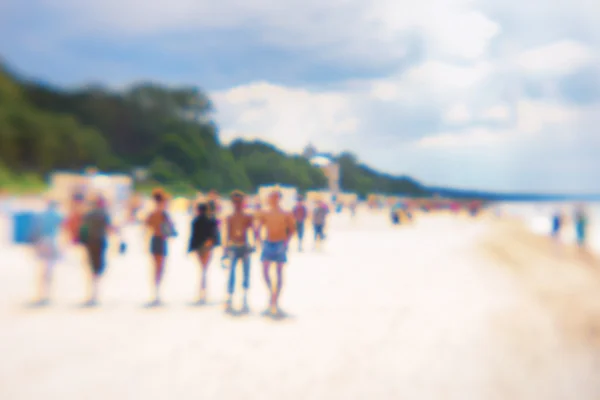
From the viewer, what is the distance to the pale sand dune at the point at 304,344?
4082 mm

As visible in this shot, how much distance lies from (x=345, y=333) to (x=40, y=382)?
2936 millimetres

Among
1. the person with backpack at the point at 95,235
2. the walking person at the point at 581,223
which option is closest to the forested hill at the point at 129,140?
the person with backpack at the point at 95,235

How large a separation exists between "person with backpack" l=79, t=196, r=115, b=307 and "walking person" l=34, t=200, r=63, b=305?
0.47 metres

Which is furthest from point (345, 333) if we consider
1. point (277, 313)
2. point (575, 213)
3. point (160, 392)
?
point (575, 213)

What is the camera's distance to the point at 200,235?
6246mm

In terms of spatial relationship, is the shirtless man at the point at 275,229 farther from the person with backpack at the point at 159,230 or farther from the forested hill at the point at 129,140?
the forested hill at the point at 129,140

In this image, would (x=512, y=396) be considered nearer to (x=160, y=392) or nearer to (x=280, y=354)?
(x=280, y=354)

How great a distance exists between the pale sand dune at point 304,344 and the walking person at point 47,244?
34 centimetres

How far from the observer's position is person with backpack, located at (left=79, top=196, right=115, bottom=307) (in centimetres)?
602

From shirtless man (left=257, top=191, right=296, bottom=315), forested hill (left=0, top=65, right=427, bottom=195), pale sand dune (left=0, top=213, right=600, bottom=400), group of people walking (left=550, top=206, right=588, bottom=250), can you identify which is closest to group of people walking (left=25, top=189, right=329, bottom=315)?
shirtless man (left=257, top=191, right=296, bottom=315)

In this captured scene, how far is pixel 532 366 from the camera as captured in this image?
532cm

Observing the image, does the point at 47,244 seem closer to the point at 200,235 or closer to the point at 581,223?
the point at 200,235

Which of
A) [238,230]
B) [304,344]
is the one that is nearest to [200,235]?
[238,230]

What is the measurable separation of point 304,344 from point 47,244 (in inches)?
136
